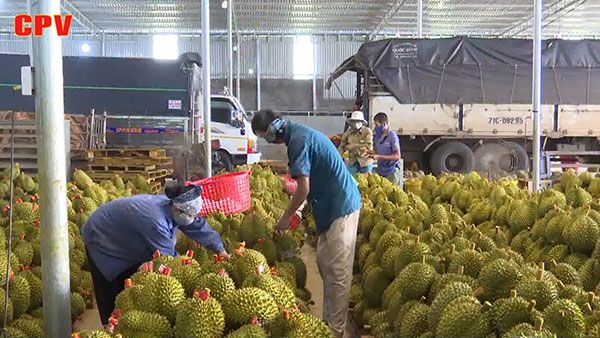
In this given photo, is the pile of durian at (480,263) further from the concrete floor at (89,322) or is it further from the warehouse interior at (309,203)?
the concrete floor at (89,322)

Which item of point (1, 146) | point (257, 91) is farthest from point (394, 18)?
point (1, 146)

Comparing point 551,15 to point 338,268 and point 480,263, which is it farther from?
point 480,263

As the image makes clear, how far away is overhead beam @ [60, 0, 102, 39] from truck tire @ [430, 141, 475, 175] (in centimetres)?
1252

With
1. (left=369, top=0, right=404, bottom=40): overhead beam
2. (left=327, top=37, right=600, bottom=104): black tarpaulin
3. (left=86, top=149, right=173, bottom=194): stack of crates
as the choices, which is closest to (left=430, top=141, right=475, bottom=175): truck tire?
(left=327, top=37, right=600, bottom=104): black tarpaulin

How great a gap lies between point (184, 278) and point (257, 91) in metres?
21.6

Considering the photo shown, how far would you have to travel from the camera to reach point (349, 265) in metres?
4.14

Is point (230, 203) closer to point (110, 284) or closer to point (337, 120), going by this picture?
point (110, 284)

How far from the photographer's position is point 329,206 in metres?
4.07

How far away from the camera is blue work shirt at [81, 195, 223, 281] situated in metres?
3.38

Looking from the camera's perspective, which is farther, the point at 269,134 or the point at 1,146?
the point at 1,146

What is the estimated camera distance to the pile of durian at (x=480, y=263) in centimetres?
227

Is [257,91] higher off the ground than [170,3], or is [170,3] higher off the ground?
[170,3]

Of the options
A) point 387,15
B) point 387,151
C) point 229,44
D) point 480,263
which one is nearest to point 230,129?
point 229,44

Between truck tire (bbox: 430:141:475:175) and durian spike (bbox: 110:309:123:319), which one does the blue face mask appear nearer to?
durian spike (bbox: 110:309:123:319)
